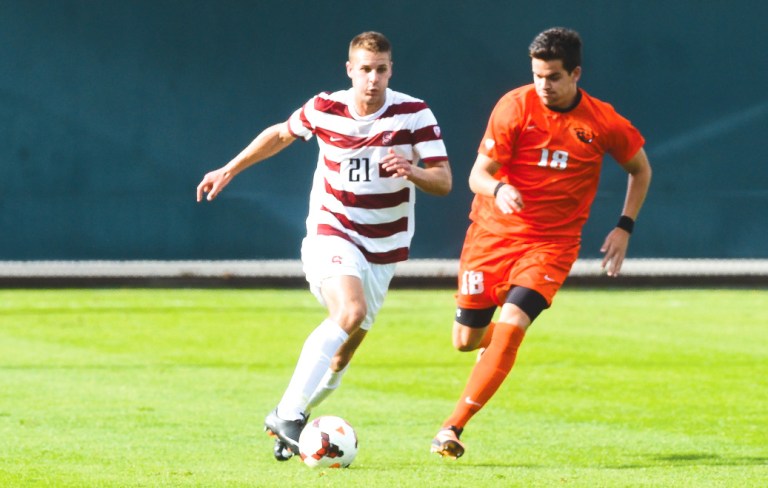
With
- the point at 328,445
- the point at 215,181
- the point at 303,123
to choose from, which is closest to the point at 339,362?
the point at 328,445

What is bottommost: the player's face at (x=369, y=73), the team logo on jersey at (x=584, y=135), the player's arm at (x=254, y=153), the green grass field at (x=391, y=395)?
the green grass field at (x=391, y=395)

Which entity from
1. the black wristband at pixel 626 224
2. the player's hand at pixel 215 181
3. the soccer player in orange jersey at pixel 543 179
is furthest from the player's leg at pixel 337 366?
the black wristband at pixel 626 224

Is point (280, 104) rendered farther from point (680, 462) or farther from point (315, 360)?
point (680, 462)

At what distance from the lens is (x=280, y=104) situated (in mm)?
18562

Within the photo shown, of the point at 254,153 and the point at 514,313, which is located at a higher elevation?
the point at 254,153

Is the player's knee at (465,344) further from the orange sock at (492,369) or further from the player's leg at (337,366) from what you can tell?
the orange sock at (492,369)

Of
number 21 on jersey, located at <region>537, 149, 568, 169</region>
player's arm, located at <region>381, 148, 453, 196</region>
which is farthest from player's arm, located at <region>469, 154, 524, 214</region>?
number 21 on jersey, located at <region>537, 149, 568, 169</region>

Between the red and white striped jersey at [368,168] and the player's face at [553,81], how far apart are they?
0.60 meters

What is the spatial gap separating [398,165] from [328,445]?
1401mm

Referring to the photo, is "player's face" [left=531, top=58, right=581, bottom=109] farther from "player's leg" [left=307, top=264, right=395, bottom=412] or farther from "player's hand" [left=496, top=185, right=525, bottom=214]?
"player's leg" [left=307, top=264, right=395, bottom=412]

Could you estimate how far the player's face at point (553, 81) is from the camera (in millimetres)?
7551

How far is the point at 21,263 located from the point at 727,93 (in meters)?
9.34

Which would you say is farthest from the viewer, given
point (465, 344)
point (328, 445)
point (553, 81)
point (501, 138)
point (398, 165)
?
point (465, 344)

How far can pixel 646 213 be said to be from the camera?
18422 mm
